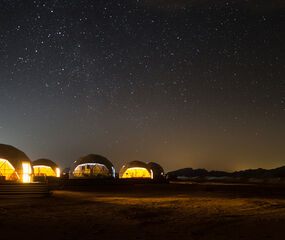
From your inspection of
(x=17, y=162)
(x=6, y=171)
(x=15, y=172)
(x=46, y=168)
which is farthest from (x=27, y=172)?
(x=46, y=168)

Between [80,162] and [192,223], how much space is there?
3585 centimetres

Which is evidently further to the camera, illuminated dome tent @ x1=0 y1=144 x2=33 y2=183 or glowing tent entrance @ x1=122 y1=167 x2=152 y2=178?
glowing tent entrance @ x1=122 y1=167 x2=152 y2=178

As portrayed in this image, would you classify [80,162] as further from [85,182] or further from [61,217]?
[61,217]

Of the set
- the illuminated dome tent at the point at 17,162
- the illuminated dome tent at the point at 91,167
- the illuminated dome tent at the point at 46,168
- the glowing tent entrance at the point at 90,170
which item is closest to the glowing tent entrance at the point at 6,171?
the illuminated dome tent at the point at 17,162

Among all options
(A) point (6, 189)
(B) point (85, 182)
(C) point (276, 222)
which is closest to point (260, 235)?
(C) point (276, 222)

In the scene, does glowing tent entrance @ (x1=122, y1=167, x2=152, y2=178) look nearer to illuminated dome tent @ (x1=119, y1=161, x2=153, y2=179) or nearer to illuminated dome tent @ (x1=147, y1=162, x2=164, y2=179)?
illuminated dome tent @ (x1=119, y1=161, x2=153, y2=179)

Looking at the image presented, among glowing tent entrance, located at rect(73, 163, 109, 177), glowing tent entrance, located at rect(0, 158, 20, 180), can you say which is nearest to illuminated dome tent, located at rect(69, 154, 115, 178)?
glowing tent entrance, located at rect(73, 163, 109, 177)

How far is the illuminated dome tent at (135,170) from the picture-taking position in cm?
4572

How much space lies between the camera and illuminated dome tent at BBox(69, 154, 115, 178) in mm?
41844

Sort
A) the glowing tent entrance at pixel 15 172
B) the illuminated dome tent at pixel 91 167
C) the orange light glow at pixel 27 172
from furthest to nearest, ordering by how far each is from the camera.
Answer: the illuminated dome tent at pixel 91 167 < the glowing tent entrance at pixel 15 172 < the orange light glow at pixel 27 172

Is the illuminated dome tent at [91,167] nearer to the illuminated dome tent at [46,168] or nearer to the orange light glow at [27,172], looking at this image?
the illuminated dome tent at [46,168]

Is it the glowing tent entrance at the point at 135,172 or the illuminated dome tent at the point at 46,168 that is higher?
the illuminated dome tent at the point at 46,168

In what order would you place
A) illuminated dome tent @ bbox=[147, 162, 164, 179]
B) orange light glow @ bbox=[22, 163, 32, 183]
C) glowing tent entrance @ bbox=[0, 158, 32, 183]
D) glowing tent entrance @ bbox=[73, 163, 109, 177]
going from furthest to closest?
illuminated dome tent @ bbox=[147, 162, 164, 179] → glowing tent entrance @ bbox=[73, 163, 109, 177] → glowing tent entrance @ bbox=[0, 158, 32, 183] → orange light glow @ bbox=[22, 163, 32, 183]

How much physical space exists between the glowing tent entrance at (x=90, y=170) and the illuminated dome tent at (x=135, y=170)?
411 cm
